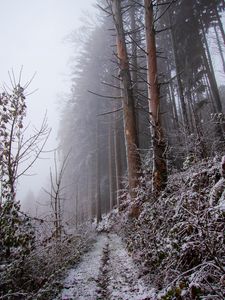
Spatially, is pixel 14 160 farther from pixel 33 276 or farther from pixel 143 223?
pixel 143 223

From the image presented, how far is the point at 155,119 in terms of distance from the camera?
5969 millimetres

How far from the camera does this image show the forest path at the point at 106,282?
4.43 m

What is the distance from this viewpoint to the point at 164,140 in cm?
589

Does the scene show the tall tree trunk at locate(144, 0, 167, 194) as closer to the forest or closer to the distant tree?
the forest

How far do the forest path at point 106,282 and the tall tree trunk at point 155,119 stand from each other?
1804 millimetres

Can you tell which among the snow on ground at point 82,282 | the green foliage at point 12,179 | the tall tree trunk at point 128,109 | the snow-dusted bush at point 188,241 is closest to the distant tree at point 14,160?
the green foliage at point 12,179

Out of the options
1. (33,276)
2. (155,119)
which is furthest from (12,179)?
(155,119)

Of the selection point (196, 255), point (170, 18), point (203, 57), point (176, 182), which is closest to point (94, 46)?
point (170, 18)

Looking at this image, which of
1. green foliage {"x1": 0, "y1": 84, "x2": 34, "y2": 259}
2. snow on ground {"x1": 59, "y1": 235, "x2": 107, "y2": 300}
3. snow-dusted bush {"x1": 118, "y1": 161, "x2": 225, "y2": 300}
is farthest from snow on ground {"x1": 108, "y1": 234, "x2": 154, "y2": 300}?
green foliage {"x1": 0, "y1": 84, "x2": 34, "y2": 259}

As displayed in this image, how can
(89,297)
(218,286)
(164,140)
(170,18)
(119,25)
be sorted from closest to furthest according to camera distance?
(218,286) < (89,297) < (164,140) < (119,25) < (170,18)

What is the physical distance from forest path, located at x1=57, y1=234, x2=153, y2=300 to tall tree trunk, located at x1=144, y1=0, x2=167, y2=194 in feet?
5.92

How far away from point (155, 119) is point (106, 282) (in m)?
3.55

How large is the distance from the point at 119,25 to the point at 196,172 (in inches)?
246

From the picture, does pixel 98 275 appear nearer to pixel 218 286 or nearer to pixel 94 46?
pixel 218 286
